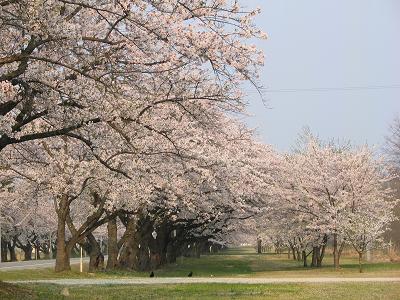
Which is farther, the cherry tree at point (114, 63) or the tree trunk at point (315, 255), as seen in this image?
the tree trunk at point (315, 255)

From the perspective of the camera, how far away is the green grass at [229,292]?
47.3 feet

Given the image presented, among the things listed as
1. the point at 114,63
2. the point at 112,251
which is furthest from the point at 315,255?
the point at 114,63

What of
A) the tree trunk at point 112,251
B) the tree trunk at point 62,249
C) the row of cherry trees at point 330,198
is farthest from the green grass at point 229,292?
the row of cherry trees at point 330,198

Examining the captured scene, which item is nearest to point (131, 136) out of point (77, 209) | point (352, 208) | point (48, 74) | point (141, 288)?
point (48, 74)

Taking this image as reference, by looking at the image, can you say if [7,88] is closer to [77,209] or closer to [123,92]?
[123,92]

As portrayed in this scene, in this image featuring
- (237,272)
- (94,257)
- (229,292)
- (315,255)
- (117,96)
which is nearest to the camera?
(117,96)

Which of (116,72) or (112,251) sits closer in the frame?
(116,72)

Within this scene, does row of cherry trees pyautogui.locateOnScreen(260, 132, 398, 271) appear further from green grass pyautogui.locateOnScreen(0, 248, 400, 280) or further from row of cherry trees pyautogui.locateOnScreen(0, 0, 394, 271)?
row of cherry trees pyautogui.locateOnScreen(0, 0, 394, 271)

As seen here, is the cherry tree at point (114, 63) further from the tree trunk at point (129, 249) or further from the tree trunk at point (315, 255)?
the tree trunk at point (315, 255)

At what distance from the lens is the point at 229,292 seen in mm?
15891

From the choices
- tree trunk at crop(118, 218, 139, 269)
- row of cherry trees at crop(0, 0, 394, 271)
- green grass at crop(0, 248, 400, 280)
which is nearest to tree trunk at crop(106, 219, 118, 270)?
tree trunk at crop(118, 218, 139, 269)

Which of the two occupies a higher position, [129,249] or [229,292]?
[129,249]

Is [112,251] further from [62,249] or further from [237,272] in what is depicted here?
[237,272]

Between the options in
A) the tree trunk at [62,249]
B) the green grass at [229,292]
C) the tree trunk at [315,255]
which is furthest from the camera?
the tree trunk at [315,255]
